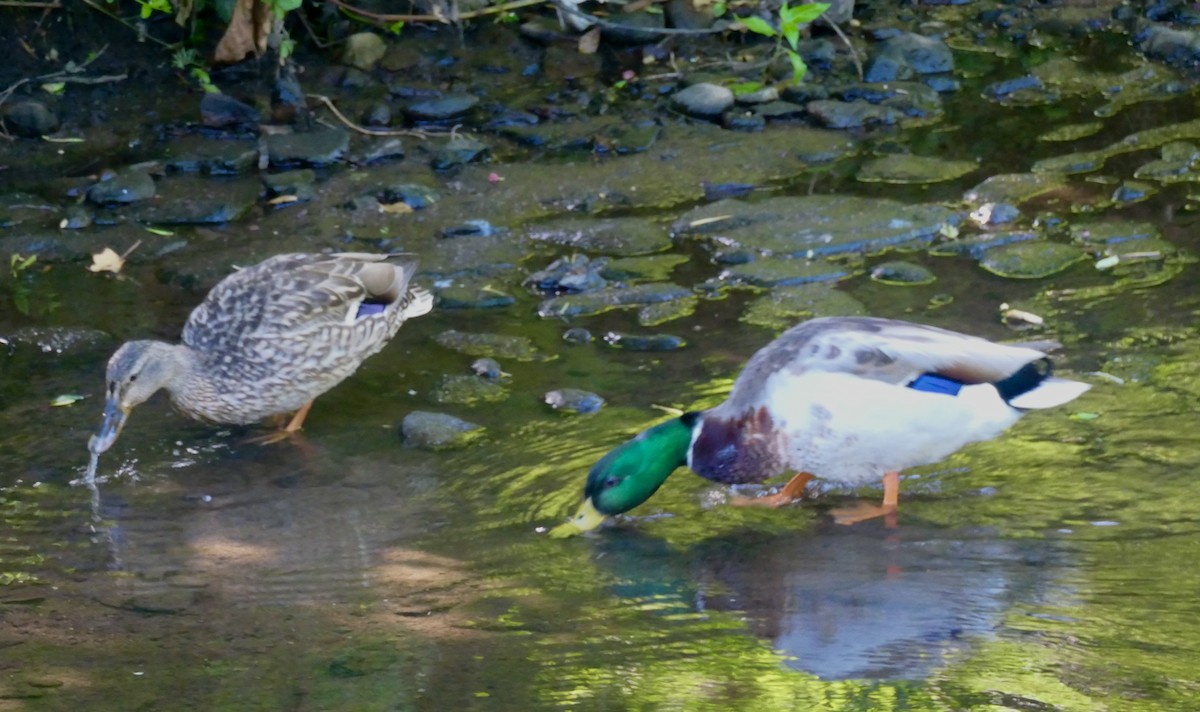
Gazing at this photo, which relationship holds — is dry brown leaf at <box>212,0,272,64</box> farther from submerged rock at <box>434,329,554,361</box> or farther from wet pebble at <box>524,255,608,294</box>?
submerged rock at <box>434,329,554,361</box>

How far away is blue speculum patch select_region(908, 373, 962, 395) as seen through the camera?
4184 millimetres

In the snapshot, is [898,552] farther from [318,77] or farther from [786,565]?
[318,77]

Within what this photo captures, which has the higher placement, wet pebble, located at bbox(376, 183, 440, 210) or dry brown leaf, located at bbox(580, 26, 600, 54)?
dry brown leaf, located at bbox(580, 26, 600, 54)

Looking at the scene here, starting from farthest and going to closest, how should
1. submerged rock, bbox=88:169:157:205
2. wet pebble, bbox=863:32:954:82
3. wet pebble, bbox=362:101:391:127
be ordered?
wet pebble, bbox=863:32:954:82, wet pebble, bbox=362:101:391:127, submerged rock, bbox=88:169:157:205

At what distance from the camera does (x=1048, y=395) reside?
4242mm

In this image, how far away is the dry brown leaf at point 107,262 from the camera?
6301 millimetres

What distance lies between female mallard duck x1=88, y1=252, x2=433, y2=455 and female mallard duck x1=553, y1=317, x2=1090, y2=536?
1.32 metres

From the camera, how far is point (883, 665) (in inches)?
126

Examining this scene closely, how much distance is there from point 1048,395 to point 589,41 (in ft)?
17.5

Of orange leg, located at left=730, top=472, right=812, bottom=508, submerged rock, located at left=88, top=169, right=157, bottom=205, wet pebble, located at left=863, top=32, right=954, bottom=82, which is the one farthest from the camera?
wet pebble, located at left=863, top=32, right=954, bottom=82

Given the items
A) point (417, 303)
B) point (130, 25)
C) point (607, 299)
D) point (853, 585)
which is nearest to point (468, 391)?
point (417, 303)

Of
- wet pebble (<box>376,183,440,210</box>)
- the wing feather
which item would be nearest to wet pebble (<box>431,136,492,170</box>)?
wet pebble (<box>376,183,440,210</box>)

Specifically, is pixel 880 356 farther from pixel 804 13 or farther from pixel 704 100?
pixel 704 100

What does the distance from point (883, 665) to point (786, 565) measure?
746mm
